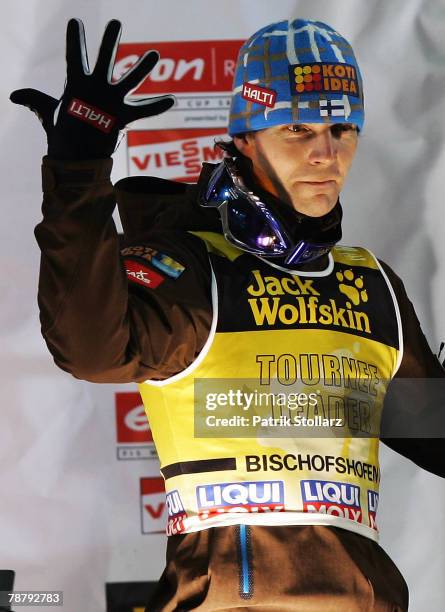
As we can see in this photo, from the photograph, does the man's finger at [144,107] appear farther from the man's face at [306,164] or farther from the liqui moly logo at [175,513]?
the liqui moly logo at [175,513]

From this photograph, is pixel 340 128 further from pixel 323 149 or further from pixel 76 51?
pixel 76 51

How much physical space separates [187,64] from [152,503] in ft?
3.36

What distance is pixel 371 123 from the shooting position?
256 cm

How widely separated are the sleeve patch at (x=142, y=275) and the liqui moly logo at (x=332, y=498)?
1.31 ft

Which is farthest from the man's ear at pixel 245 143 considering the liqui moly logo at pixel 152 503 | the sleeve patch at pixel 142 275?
the liqui moly logo at pixel 152 503

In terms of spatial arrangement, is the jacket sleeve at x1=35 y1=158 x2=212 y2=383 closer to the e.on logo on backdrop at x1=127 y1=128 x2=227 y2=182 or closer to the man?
the man

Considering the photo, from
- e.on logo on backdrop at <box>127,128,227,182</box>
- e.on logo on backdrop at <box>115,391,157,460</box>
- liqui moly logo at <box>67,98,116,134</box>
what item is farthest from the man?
e.on logo on backdrop at <box>115,391,157,460</box>

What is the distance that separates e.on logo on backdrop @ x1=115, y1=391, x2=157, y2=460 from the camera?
2518mm

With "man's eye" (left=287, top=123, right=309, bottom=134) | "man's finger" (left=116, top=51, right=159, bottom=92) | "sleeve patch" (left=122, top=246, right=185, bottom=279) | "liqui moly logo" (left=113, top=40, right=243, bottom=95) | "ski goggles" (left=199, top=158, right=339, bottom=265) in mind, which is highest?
"liqui moly logo" (left=113, top=40, right=243, bottom=95)

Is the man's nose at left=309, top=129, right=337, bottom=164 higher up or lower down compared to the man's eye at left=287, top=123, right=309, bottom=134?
lower down

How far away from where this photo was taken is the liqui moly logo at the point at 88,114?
1438 mm

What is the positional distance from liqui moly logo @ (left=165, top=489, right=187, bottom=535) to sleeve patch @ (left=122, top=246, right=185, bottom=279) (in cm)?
37

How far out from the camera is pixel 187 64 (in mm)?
2490

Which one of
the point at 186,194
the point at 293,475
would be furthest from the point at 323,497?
the point at 186,194
